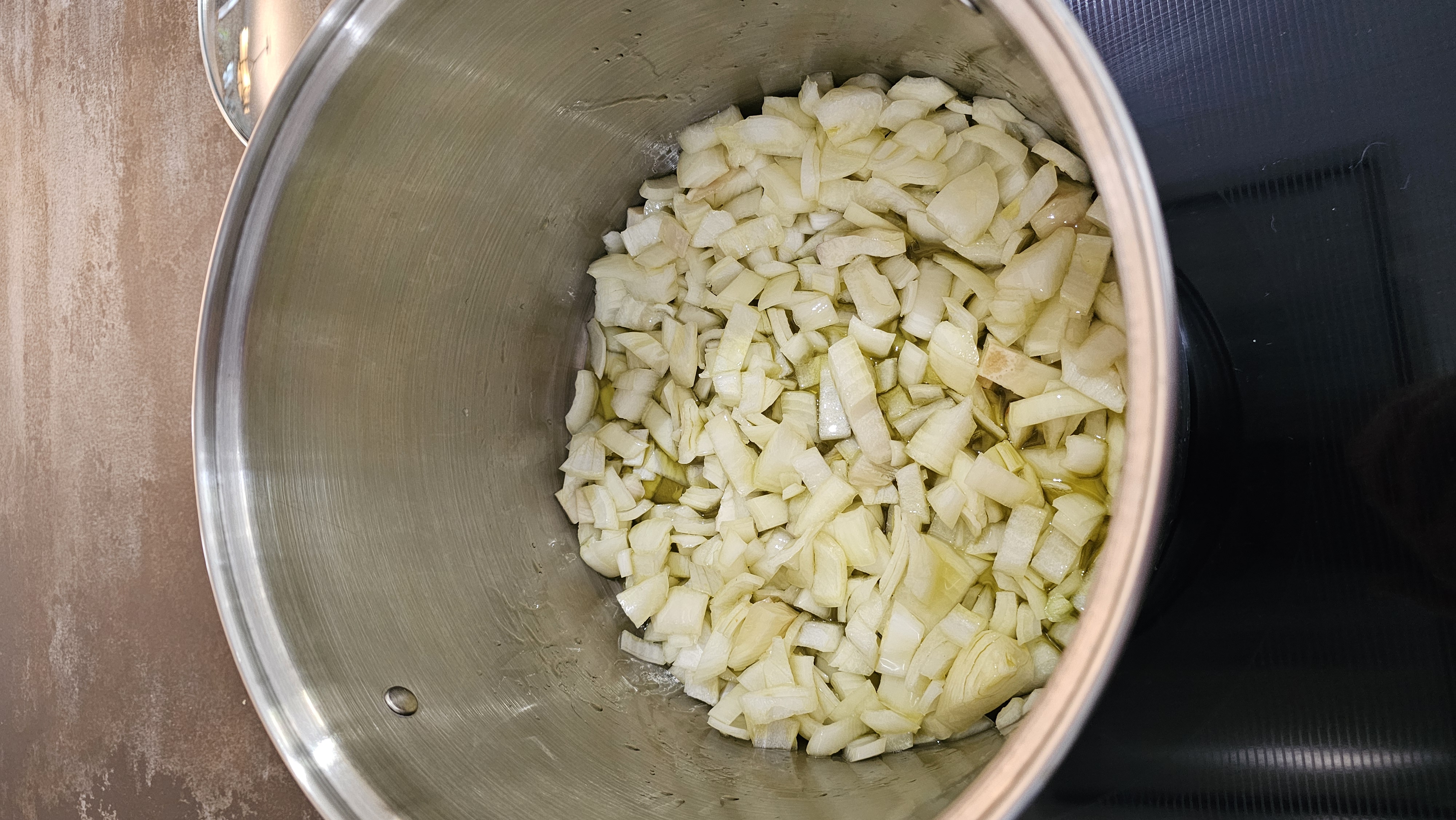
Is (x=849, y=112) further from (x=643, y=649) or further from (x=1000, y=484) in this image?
(x=643, y=649)

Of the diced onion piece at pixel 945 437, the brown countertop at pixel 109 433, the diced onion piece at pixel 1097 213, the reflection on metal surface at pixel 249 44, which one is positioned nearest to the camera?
the diced onion piece at pixel 1097 213

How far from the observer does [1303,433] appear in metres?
0.65

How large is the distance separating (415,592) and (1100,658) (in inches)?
22.5

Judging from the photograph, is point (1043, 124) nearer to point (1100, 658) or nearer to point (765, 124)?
point (765, 124)

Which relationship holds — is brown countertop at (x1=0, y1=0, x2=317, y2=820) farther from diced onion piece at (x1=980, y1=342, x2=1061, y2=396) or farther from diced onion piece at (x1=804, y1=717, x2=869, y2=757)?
diced onion piece at (x1=980, y1=342, x2=1061, y2=396)

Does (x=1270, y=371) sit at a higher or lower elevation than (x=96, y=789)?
higher

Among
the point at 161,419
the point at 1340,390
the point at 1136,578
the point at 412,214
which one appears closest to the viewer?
the point at 1136,578

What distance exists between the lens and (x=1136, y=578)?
40 centimetres

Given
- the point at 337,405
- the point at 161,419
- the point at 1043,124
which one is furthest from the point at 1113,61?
the point at 161,419

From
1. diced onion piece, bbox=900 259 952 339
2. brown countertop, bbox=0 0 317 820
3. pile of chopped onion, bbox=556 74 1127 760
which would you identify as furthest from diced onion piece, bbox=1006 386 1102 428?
brown countertop, bbox=0 0 317 820

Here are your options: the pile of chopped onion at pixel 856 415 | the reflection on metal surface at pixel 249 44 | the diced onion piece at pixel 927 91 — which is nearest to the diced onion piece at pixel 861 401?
the pile of chopped onion at pixel 856 415

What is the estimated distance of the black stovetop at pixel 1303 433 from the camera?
62 cm

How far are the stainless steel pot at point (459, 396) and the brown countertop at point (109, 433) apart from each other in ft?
1.61

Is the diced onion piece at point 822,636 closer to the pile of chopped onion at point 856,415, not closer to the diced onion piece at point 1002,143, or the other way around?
the pile of chopped onion at point 856,415
